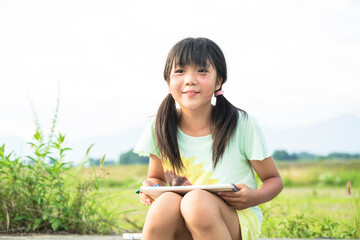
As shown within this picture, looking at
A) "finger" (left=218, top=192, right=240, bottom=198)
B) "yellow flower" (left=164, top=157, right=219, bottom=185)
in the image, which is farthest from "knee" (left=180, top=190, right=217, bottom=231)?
"yellow flower" (left=164, top=157, right=219, bottom=185)

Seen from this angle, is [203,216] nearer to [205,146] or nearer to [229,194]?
[229,194]

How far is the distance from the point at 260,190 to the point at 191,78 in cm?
64

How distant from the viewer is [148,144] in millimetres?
2420

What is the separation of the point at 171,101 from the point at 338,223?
1.83 meters

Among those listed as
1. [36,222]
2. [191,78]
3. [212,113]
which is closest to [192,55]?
[191,78]

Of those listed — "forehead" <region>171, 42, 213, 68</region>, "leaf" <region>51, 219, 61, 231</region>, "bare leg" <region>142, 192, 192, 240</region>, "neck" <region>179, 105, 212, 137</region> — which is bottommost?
"leaf" <region>51, 219, 61, 231</region>

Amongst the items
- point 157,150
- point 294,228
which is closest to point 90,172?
point 157,150

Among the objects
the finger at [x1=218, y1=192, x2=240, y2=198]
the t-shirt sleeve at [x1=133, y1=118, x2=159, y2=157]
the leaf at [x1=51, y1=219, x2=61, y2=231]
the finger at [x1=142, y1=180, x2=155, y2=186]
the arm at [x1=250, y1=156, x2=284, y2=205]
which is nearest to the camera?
the finger at [x1=218, y1=192, x2=240, y2=198]

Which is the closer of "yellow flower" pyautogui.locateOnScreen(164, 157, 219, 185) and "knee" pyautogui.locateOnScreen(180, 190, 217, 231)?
"knee" pyautogui.locateOnScreen(180, 190, 217, 231)

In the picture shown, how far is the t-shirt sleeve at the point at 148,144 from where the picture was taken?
7.92 ft

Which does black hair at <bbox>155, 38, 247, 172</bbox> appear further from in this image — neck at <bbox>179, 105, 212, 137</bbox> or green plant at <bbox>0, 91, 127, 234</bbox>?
green plant at <bbox>0, 91, 127, 234</bbox>

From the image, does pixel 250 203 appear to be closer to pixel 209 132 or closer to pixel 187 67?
pixel 209 132

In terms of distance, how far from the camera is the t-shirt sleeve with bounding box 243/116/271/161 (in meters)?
2.16

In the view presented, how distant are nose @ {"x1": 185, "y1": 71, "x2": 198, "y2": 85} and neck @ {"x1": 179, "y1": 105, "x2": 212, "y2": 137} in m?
0.21
